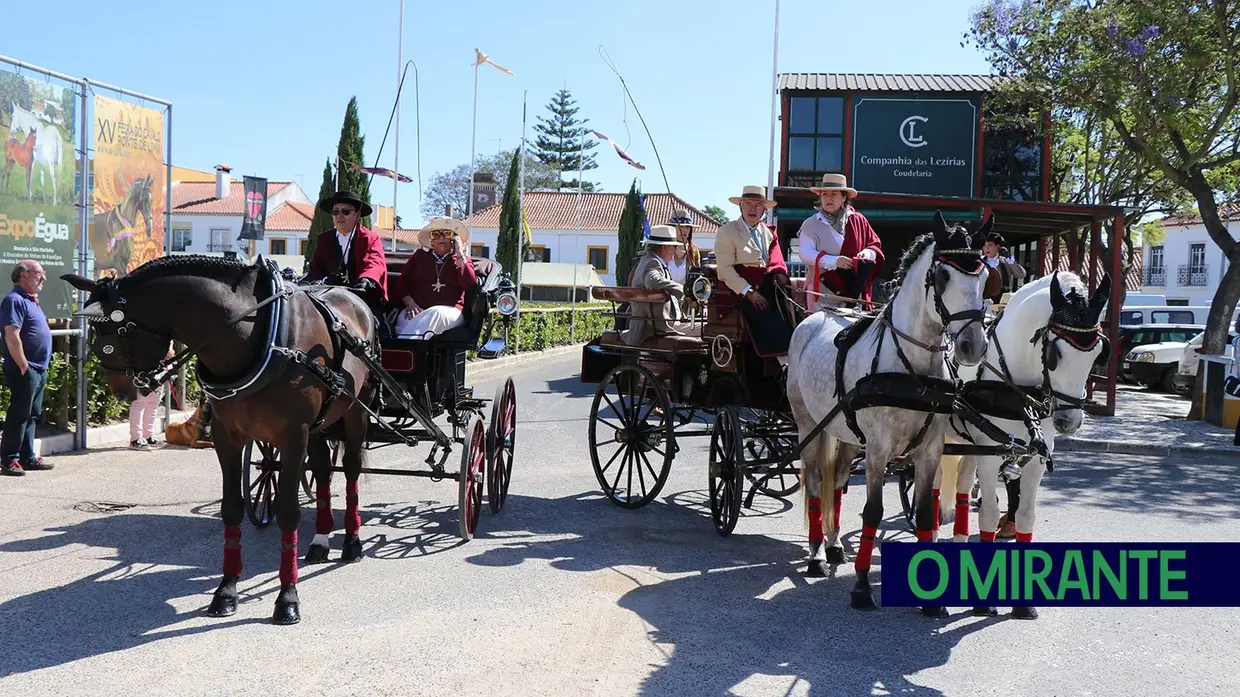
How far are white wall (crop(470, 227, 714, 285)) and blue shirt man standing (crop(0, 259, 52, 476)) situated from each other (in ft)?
164

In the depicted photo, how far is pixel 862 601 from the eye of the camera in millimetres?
5902

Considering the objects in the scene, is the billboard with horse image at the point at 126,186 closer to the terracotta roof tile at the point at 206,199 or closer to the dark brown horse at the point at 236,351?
the dark brown horse at the point at 236,351

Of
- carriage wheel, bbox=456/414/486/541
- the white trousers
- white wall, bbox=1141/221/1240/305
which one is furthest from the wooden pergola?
white wall, bbox=1141/221/1240/305

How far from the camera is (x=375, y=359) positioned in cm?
671

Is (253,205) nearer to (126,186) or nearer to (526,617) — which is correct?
(126,186)

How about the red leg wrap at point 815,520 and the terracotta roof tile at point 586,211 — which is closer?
the red leg wrap at point 815,520

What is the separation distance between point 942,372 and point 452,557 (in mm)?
3361

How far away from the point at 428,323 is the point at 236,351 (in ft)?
7.54

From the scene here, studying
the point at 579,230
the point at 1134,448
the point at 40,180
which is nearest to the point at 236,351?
the point at 40,180

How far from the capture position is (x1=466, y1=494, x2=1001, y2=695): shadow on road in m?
4.84

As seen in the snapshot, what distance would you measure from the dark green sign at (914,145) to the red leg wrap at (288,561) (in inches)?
721

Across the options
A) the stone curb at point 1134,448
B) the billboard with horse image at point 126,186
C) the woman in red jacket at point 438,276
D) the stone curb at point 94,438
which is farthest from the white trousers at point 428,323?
the stone curb at point 1134,448

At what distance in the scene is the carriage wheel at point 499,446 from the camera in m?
8.08

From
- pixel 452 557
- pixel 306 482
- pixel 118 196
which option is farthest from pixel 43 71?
pixel 452 557
